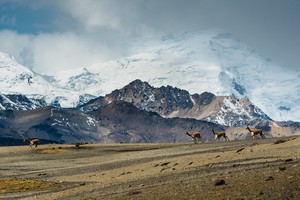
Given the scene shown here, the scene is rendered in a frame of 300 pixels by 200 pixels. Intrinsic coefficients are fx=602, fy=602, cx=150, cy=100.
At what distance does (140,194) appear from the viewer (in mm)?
25453

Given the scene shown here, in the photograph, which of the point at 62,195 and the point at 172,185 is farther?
the point at 62,195

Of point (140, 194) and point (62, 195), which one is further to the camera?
point (62, 195)

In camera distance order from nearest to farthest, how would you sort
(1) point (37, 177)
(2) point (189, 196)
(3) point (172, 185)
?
(2) point (189, 196), (3) point (172, 185), (1) point (37, 177)

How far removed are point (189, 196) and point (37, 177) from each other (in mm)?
30808

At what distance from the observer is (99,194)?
29125 millimetres

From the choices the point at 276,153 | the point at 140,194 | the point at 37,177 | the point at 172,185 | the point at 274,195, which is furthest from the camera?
the point at 37,177

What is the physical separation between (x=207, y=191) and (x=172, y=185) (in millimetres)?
4325

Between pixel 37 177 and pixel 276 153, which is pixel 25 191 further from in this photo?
pixel 276 153

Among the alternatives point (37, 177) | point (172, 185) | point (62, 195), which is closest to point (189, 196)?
point (172, 185)

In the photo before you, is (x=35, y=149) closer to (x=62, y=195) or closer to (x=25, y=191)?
(x=25, y=191)

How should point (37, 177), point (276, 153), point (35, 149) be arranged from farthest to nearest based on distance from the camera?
point (35, 149), point (37, 177), point (276, 153)

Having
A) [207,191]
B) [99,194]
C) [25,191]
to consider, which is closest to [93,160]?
[25,191]

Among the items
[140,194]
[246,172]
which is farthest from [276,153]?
[140,194]

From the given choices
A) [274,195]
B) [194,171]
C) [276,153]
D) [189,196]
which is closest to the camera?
[274,195]
